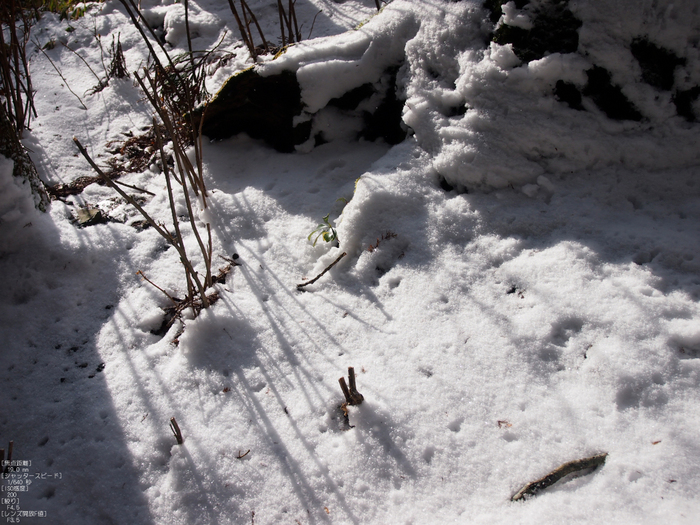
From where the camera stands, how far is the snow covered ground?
57.4 inches

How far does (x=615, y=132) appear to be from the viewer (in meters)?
2.14

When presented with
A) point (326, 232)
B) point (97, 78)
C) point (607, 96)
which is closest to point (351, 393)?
point (326, 232)

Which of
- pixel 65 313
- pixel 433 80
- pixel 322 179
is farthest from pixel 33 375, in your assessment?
pixel 433 80

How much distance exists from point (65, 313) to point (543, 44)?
Answer: 117 inches

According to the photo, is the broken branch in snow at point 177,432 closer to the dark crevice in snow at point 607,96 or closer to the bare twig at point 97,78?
the dark crevice in snow at point 607,96

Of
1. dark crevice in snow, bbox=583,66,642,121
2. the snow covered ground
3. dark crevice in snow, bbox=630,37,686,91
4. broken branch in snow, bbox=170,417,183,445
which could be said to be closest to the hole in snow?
the snow covered ground

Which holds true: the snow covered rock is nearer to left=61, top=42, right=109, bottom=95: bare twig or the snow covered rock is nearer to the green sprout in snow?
the green sprout in snow

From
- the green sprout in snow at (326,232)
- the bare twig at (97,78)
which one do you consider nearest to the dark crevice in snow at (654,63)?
the green sprout in snow at (326,232)

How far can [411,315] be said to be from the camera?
1924mm

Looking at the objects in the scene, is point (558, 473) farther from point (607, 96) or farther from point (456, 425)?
point (607, 96)

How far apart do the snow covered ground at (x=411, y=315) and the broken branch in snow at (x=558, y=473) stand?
3 centimetres

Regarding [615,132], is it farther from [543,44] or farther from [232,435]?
[232,435]

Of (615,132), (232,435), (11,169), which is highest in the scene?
(11,169)

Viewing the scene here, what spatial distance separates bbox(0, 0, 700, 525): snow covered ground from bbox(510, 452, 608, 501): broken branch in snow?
3 cm
